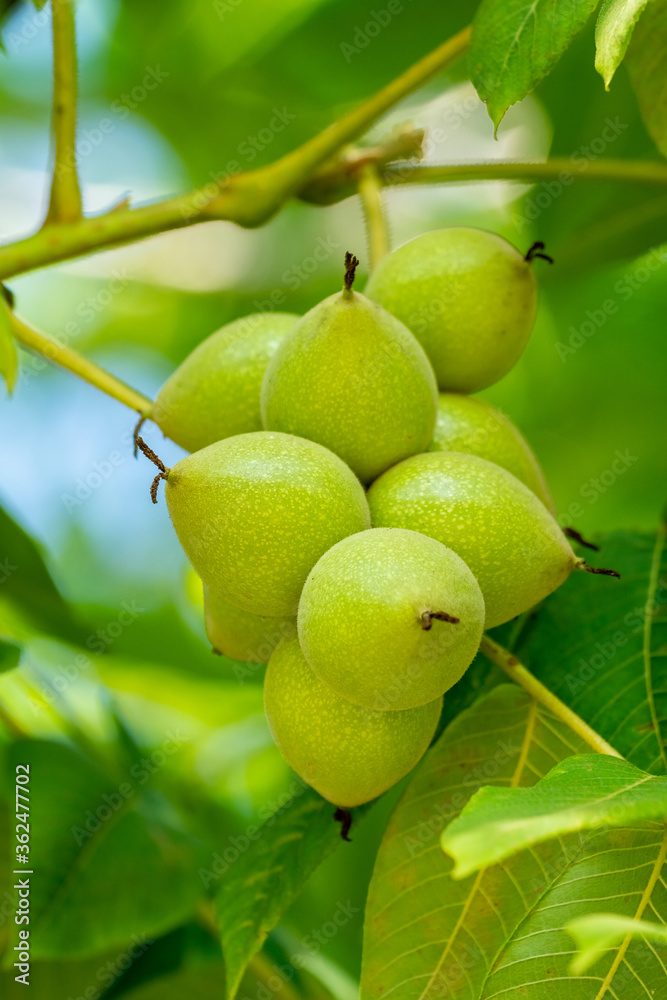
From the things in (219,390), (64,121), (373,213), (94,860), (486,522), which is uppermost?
(64,121)

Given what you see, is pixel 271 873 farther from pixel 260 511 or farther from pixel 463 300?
pixel 463 300

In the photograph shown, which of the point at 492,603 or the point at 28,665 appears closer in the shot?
the point at 492,603

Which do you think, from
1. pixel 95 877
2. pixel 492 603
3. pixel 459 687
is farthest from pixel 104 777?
pixel 492 603

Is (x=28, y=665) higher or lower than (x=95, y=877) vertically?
higher

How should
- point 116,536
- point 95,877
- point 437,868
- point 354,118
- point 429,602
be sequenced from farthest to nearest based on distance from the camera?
point 116,536 < point 95,877 < point 354,118 < point 437,868 < point 429,602

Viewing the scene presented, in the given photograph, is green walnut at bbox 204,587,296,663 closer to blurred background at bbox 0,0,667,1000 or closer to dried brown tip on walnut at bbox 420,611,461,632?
dried brown tip on walnut at bbox 420,611,461,632

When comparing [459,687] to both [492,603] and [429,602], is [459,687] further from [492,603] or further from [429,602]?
[429,602]

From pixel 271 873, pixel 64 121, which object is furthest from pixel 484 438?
pixel 64 121

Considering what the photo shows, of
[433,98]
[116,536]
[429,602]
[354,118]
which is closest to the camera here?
[429,602]
